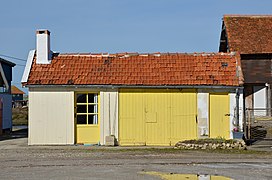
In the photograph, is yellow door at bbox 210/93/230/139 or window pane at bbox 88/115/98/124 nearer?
yellow door at bbox 210/93/230/139

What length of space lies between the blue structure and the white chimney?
726cm

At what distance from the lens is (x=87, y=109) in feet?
76.2

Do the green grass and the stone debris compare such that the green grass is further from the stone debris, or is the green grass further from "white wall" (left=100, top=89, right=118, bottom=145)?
"white wall" (left=100, top=89, right=118, bottom=145)

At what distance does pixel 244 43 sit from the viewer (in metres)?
38.1

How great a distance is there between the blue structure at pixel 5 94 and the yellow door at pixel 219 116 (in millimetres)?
13387

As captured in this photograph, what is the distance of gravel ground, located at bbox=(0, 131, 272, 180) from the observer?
1412 centimetres

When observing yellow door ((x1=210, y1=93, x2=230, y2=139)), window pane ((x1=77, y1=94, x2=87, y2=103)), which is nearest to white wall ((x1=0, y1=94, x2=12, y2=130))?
window pane ((x1=77, y1=94, x2=87, y2=103))

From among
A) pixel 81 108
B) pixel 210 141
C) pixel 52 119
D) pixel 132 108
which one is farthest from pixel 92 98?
pixel 210 141

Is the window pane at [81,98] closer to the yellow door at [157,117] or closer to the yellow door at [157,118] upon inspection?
the yellow door at [157,117]

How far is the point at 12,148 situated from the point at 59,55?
5319mm

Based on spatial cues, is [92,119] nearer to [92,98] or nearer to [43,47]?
[92,98]

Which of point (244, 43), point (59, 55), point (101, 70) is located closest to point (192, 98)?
point (101, 70)

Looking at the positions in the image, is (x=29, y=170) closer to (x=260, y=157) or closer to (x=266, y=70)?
(x=260, y=157)

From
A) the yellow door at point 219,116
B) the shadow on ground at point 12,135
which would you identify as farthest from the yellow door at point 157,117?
the shadow on ground at point 12,135
